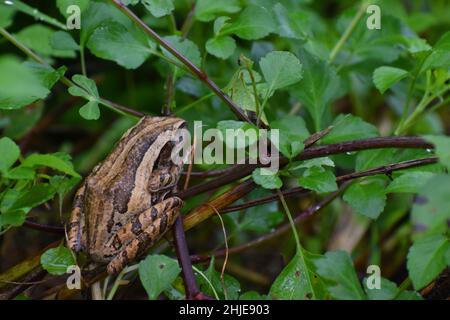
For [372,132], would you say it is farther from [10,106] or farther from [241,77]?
[10,106]

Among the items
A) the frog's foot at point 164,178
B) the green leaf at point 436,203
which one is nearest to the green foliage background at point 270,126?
the green leaf at point 436,203

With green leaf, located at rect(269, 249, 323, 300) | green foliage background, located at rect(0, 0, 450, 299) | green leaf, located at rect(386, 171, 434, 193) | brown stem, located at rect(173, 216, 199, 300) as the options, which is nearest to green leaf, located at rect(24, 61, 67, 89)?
green foliage background, located at rect(0, 0, 450, 299)

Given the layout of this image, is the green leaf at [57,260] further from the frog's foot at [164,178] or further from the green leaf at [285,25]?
the green leaf at [285,25]

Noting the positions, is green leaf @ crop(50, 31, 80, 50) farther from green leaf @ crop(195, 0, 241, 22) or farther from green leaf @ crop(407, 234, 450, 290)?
green leaf @ crop(407, 234, 450, 290)

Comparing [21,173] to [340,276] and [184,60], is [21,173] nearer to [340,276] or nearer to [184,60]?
[184,60]

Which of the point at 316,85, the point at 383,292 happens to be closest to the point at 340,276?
the point at 383,292
